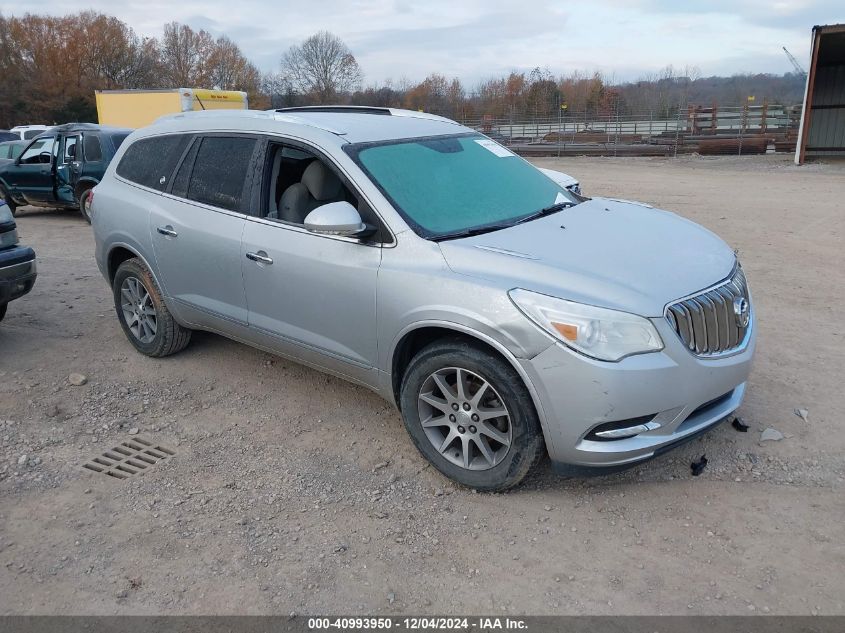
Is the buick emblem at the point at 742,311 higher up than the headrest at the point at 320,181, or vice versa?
the headrest at the point at 320,181

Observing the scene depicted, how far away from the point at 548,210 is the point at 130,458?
2.90 metres

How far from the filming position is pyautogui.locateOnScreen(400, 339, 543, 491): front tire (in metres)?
3.29

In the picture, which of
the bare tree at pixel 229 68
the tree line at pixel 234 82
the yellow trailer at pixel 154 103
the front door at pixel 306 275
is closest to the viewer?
the front door at pixel 306 275

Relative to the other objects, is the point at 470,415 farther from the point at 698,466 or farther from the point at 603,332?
the point at 698,466

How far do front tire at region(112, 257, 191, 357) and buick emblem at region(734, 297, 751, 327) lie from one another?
391 centimetres

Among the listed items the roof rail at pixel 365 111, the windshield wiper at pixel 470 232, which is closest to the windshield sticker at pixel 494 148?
the roof rail at pixel 365 111

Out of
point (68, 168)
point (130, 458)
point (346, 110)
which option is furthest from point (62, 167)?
point (130, 458)

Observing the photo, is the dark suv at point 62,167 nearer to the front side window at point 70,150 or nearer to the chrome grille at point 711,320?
the front side window at point 70,150

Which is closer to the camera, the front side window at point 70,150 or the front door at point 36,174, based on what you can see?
the front side window at point 70,150

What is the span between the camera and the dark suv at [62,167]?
12.1 meters

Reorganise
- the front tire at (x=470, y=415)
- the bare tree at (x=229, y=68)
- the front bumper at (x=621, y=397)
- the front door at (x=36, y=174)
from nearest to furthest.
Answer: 1. the front bumper at (x=621, y=397)
2. the front tire at (x=470, y=415)
3. the front door at (x=36, y=174)
4. the bare tree at (x=229, y=68)

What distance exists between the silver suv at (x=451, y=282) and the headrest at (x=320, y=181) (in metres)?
0.01

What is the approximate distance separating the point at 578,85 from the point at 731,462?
5591 cm

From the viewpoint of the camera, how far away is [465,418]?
11.5 feet
